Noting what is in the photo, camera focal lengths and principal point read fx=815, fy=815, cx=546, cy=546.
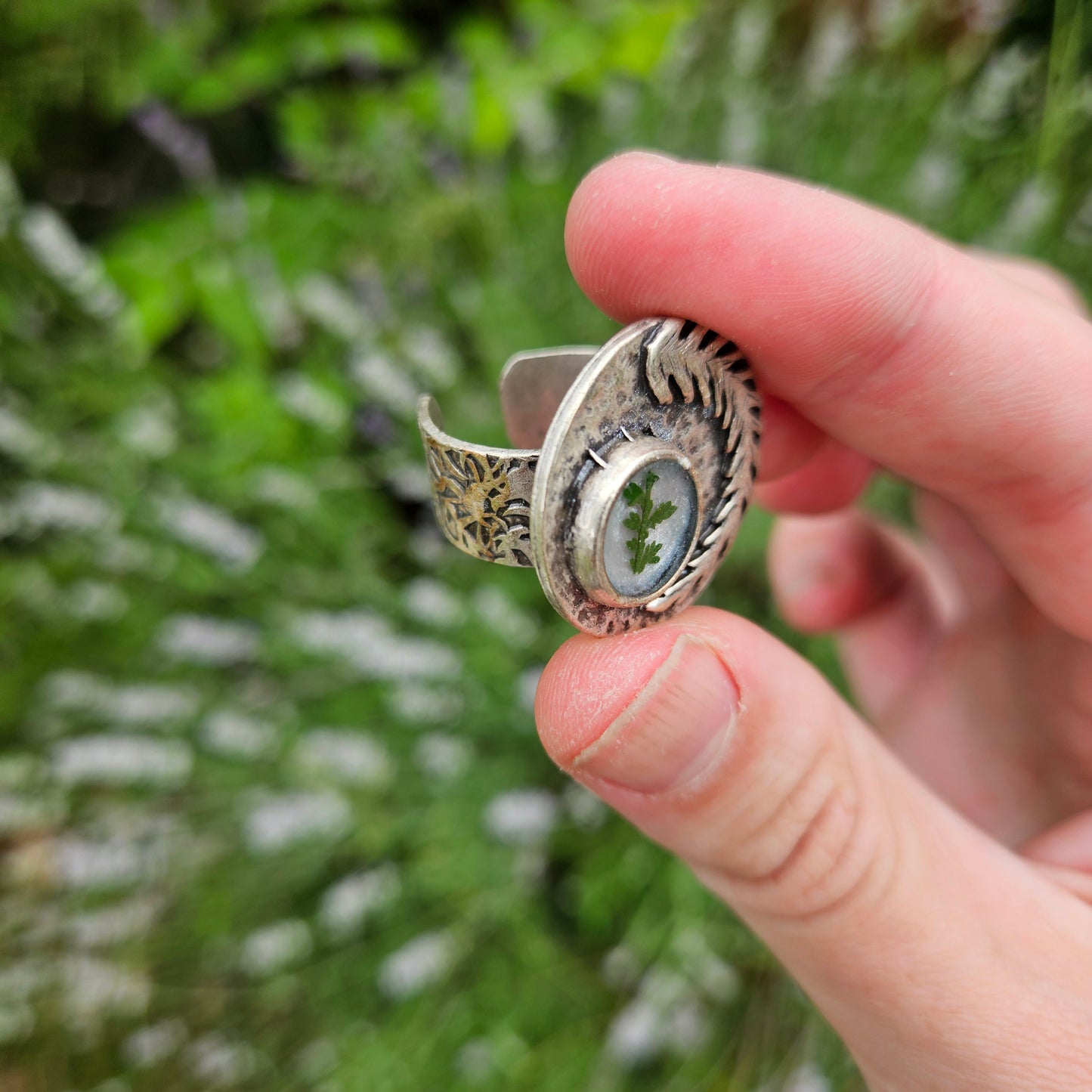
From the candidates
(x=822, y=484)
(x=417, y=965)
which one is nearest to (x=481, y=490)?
(x=822, y=484)

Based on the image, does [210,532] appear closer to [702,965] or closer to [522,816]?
[522,816]

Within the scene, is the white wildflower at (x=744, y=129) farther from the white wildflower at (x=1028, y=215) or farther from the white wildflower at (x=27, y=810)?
the white wildflower at (x=27, y=810)

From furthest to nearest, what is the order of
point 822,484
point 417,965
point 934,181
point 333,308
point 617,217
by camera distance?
point 934,181 < point 333,308 < point 417,965 < point 822,484 < point 617,217

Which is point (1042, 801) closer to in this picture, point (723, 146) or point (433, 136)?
point (723, 146)

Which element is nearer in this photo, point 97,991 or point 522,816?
point 522,816

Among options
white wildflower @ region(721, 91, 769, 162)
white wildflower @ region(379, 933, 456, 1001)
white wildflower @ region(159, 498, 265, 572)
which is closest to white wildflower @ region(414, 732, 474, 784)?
white wildflower @ region(379, 933, 456, 1001)

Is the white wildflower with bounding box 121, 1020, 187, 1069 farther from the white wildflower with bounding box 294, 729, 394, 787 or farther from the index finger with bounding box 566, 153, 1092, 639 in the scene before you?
the index finger with bounding box 566, 153, 1092, 639

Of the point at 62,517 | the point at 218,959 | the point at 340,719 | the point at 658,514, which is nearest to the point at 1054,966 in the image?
the point at 658,514
